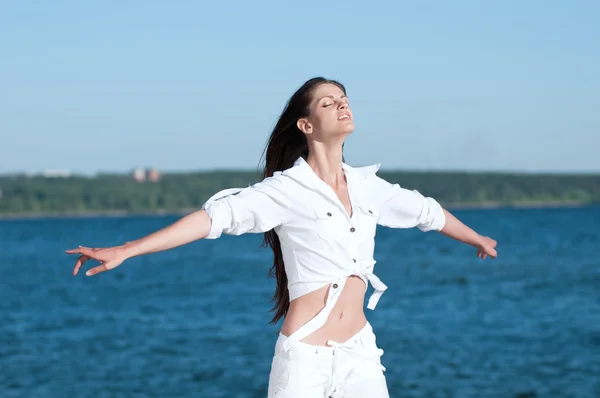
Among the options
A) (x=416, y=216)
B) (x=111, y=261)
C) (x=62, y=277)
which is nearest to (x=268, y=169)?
(x=416, y=216)

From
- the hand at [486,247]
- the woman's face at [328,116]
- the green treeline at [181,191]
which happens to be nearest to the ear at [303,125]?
the woman's face at [328,116]

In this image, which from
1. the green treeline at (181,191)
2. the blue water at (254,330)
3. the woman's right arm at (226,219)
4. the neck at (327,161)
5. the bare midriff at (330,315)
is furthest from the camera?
the green treeline at (181,191)

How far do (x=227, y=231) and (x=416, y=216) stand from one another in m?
1.21

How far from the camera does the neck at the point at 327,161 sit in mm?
5219

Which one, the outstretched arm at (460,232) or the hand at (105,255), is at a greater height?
the outstretched arm at (460,232)

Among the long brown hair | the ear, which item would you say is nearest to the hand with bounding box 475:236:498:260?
the long brown hair

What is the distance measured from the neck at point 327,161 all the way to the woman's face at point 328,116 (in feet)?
0.21

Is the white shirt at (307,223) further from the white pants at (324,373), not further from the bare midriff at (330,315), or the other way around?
the white pants at (324,373)

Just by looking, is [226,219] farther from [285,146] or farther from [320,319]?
A: [285,146]

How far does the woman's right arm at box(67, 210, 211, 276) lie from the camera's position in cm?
425

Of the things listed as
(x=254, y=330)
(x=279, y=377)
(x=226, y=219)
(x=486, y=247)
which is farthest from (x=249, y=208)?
(x=254, y=330)

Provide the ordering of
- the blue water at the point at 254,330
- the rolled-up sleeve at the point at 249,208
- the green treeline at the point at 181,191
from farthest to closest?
the green treeline at the point at 181,191, the blue water at the point at 254,330, the rolled-up sleeve at the point at 249,208

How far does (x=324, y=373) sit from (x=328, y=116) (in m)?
1.34

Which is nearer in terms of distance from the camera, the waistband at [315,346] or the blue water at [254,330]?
the waistband at [315,346]
